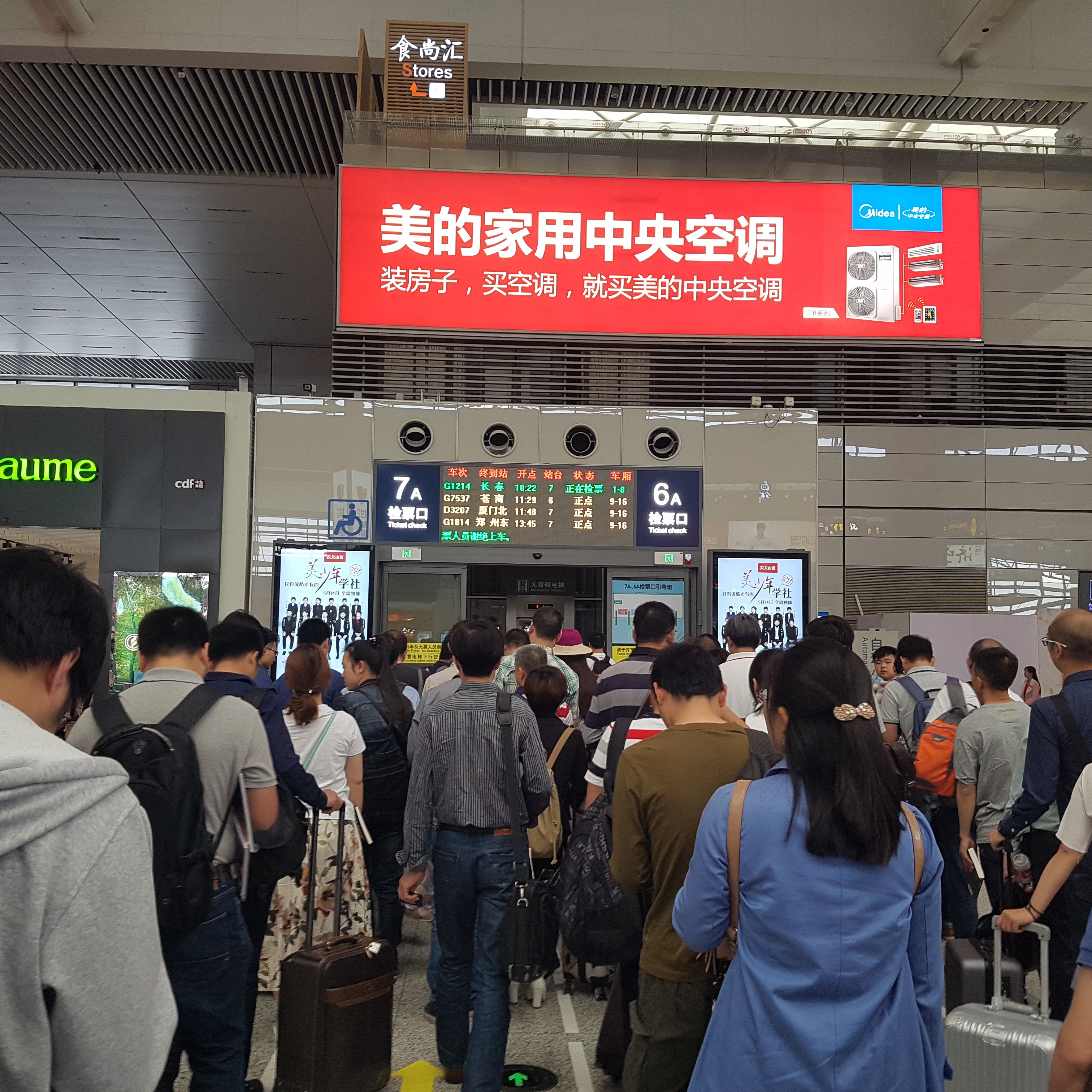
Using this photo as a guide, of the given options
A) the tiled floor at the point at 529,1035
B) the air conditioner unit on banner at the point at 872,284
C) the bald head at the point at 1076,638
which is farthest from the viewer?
the air conditioner unit on banner at the point at 872,284

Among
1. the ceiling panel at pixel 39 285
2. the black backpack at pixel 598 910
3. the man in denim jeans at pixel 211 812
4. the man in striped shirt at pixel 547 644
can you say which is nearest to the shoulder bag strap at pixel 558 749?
the man in striped shirt at pixel 547 644

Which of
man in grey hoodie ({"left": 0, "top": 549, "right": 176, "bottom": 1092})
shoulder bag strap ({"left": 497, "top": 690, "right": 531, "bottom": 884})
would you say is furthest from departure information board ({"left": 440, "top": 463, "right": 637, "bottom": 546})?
man in grey hoodie ({"left": 0, "top": 549, "right": 176, "bottom": 1092})

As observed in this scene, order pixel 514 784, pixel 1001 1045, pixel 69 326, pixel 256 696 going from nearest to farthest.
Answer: pixel 1001 1045 → pixel 256 696 → pixel 514 784 → pixel 69 326

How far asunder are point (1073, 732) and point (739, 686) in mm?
1667

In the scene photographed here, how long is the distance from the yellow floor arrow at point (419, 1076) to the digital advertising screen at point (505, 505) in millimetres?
5862

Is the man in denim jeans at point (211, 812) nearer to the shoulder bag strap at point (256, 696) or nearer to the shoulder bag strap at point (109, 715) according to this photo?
the shoulder bag strap at point (109, 715)

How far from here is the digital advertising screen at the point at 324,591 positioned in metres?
9.09

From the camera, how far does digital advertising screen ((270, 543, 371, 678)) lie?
29.8ft

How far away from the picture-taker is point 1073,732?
11.3ft

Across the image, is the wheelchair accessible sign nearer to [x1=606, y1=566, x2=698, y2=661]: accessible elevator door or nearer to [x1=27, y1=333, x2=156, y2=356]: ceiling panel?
[x1=606, y1=566, x2=698, y2=661]: accessible elevator door

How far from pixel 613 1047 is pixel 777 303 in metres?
8.62

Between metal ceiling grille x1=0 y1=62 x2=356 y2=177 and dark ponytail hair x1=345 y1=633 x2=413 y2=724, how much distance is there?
8146mm

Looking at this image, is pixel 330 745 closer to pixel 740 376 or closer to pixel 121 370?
pixel 740 376

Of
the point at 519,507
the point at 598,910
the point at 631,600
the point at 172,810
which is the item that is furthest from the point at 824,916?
the point at 519,507
